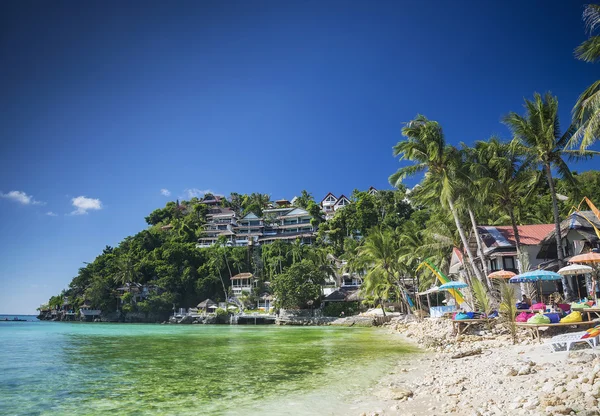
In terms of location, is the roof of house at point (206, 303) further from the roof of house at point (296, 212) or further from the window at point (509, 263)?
the window at point (509, 263)

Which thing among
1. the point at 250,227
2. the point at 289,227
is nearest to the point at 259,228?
the point at 250,227

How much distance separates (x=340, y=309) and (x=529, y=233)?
27.0 meters

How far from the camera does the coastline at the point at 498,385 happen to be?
5.51 meters

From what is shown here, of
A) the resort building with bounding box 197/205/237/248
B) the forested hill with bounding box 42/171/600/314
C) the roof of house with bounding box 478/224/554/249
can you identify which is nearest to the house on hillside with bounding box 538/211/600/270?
the roof of house with bounding box 478/224/554/249

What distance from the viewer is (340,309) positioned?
49.3 meters

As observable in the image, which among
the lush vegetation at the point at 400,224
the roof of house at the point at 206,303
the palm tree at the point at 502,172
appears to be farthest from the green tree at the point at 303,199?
the palm tree at the point at 502,172

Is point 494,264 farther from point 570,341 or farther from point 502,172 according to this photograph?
point 570,341

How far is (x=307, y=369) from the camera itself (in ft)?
42.5

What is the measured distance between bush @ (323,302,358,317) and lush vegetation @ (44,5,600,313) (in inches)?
104

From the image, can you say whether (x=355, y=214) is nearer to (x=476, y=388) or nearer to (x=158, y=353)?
(x=158, y=353)

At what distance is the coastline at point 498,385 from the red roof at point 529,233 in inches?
632

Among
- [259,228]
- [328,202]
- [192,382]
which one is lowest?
[192,382]

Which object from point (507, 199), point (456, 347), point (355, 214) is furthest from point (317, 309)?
point (456, 347)

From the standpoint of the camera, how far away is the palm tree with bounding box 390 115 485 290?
72.6 ft
